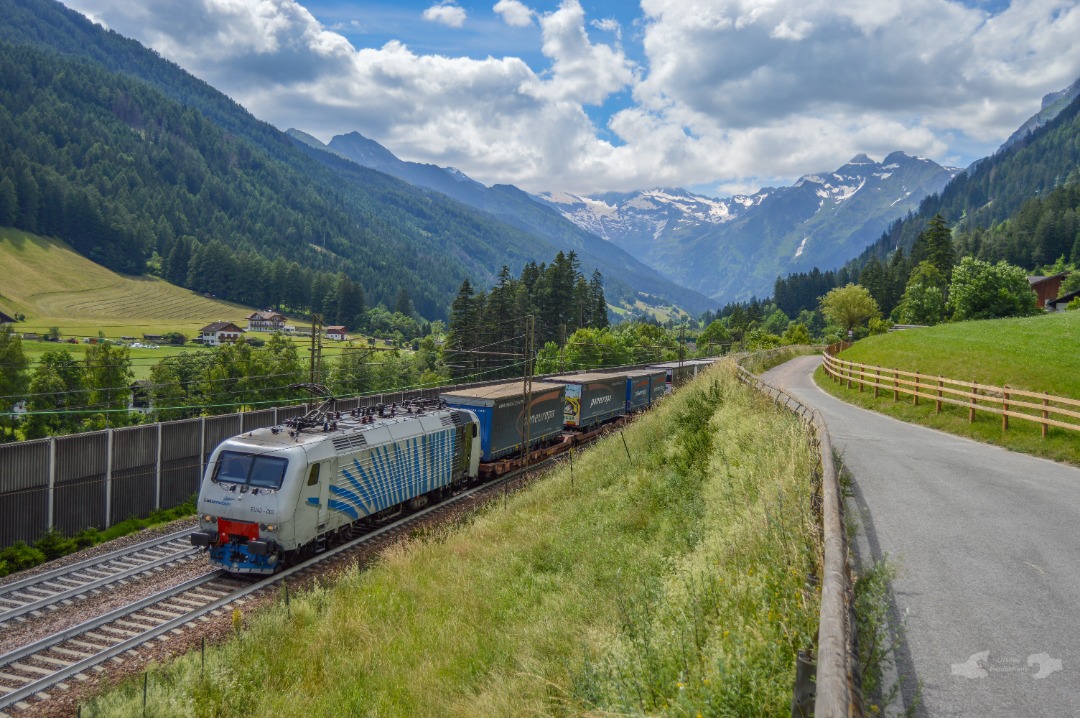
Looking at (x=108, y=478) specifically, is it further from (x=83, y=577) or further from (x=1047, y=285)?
(x=1047, y=285)

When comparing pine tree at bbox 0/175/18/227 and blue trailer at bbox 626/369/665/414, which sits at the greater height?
pine tree at bbox 0/175/18/227

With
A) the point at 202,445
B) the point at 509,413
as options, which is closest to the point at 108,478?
the point at 202,445

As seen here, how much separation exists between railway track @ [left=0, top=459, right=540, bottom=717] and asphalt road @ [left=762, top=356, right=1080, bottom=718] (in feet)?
40.9

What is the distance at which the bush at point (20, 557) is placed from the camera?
18.2m

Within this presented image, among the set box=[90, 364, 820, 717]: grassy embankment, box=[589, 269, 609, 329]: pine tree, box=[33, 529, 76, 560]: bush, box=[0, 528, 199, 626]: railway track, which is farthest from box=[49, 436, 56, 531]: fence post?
box=[589, 269, 609, 329]: pine tree

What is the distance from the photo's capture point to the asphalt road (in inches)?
209

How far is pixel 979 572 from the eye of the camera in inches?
304

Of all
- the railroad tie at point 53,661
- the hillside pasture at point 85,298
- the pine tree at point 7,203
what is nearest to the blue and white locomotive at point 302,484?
the railroad tie at point 53,661

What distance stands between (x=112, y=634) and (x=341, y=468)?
20.7 feet

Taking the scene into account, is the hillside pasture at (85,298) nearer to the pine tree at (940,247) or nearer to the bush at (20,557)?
the bush at (20,557)

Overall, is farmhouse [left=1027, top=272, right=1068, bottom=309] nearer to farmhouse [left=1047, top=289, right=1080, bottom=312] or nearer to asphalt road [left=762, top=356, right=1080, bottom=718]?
farmhouse [left=1047, top=289, right=1080, bottom=312]

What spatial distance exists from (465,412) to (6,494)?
542 inches

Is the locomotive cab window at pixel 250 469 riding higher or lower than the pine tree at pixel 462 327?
lower

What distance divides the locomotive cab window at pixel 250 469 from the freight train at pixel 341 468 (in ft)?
0.08
